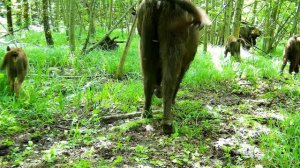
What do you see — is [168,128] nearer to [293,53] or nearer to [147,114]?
[147,114]

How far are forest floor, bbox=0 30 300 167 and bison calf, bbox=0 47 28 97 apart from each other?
17cm

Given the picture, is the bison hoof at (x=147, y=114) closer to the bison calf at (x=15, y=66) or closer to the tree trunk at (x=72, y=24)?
the bison calf at (x=15, y=66)

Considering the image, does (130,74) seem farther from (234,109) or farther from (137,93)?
(234,109)

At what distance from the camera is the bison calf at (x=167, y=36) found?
3.48 meters

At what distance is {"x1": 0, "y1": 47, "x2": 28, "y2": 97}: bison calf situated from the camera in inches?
192

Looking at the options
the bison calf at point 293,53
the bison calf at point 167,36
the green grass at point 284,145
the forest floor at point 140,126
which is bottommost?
the forest floor at point 140,126

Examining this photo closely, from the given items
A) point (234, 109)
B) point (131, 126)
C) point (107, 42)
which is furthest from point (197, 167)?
point (107, 42)

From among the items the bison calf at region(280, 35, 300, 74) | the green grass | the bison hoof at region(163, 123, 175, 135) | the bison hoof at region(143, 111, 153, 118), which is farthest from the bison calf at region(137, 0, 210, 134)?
the bison calf at region(280, 35, 300, 74)

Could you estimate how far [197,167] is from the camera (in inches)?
119

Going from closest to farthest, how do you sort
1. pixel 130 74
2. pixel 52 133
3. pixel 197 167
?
pixel 197 167, pixel 52 133, pixel 130 74

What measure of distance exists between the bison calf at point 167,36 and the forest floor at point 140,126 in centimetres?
51

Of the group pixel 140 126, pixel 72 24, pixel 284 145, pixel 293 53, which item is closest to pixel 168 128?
pixel 140 126

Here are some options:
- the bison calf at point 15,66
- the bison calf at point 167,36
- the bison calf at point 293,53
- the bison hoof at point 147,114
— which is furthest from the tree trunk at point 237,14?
the bison calf at point 15,66

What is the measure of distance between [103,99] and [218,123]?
1783 mm
